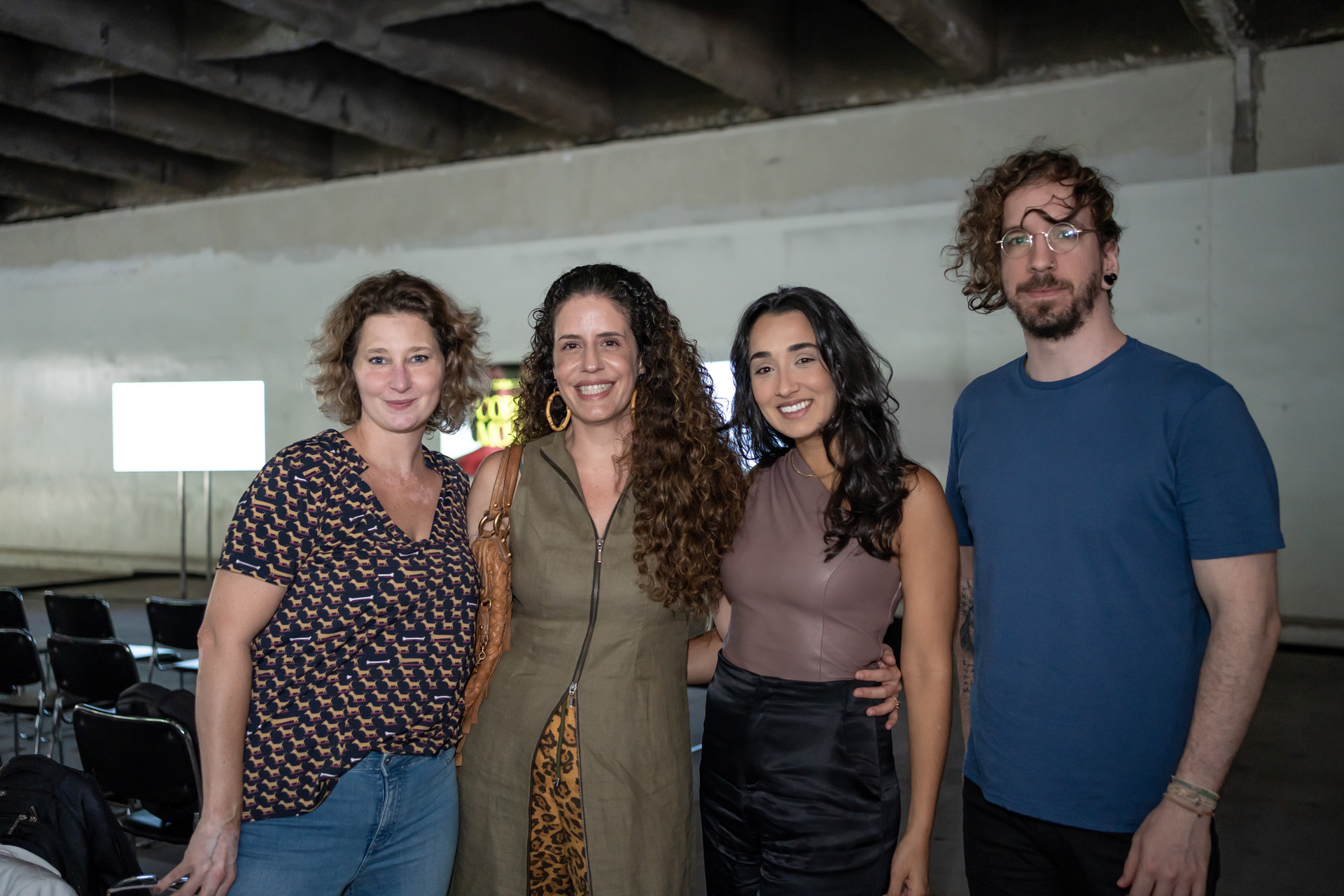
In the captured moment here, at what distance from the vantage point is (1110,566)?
4.77 ft

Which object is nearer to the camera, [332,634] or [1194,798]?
[1194,798]

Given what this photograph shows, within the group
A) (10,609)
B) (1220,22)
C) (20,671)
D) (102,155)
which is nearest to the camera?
(20,671)

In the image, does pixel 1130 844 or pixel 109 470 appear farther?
pixel 109 470

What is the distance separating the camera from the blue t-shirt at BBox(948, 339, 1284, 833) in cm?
138

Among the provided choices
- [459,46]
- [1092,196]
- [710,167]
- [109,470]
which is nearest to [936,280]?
[710,167]

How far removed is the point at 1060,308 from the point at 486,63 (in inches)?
229

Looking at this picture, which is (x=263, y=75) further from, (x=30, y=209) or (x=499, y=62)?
(x=30, y=209)

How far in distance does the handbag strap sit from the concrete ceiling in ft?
14.5

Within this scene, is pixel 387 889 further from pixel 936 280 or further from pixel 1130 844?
pixel 936 280

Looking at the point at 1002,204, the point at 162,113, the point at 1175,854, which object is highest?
the point at 162,113

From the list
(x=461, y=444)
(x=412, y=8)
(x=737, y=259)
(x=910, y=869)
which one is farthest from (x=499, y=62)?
(x=910, y=869)

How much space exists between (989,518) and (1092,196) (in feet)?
1.79

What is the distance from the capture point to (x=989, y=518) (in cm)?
159

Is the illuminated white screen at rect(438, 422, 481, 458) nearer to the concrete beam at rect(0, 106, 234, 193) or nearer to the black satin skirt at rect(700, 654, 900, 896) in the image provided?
the concrete beam at rect(0, 106, 234, 193)
